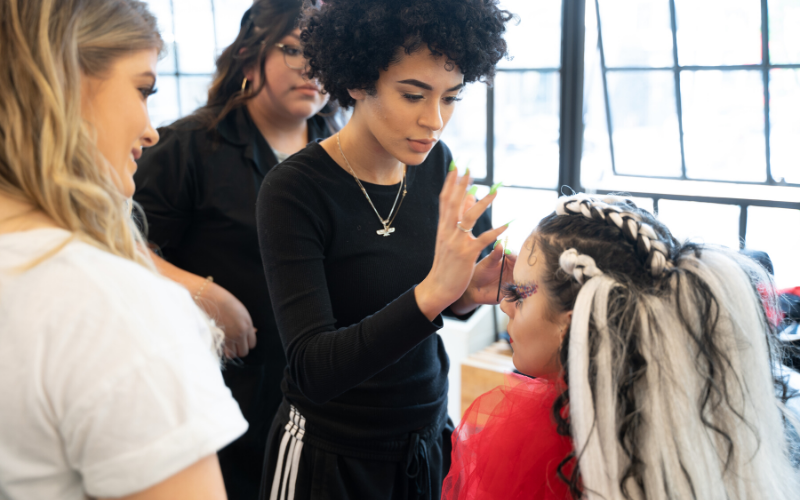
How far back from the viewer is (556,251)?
106cm

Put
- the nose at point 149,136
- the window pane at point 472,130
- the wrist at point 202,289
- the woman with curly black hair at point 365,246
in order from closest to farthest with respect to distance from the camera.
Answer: the nose at point 149,136, the woman with curly black hair at point 365,246, the wrist at point 202,289, the window pane at point 472,130

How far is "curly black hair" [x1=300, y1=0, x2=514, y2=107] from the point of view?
1.11 metres

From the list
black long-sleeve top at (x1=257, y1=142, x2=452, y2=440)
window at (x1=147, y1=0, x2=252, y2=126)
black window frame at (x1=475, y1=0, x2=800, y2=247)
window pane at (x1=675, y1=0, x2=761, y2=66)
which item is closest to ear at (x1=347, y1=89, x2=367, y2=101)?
black long-sleeve top at (x1=257, y1=142, x2=452, y2=440)

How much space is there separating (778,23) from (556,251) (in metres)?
1.87

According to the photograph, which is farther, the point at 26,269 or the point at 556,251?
the point at 556,251

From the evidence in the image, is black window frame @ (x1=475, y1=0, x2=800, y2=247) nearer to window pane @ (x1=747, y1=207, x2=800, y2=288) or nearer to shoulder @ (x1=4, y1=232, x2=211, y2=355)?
window pane @ (x1=747, y1=207, x2=800, y2=288)

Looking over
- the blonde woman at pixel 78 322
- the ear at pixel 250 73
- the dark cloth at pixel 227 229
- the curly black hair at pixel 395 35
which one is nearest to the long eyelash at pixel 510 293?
the curly black hair at pixel 395 35

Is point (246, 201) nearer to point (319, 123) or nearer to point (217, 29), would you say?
point (319, 123)

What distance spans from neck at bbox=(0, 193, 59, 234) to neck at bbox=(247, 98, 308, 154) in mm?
1144

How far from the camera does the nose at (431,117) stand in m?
1.14

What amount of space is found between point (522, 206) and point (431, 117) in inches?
75.1

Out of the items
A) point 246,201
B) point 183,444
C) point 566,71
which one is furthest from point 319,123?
point 183,444

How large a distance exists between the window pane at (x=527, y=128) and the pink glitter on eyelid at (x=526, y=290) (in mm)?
1826

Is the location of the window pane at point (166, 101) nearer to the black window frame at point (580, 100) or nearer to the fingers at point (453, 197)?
the black window frame at point (580, 100)
